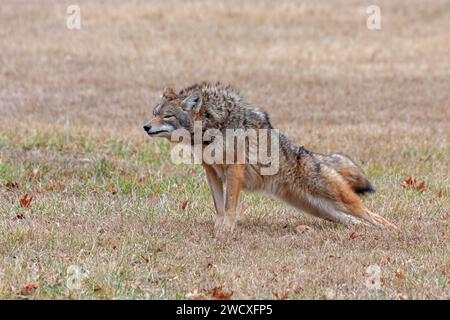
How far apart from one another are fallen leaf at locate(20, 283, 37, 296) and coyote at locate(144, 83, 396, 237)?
2557 mm

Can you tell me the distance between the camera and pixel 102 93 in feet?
67.2

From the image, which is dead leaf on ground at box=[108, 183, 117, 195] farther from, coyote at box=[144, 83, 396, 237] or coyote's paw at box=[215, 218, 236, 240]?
coyote's paw at box=[215, 218, 236, 240]

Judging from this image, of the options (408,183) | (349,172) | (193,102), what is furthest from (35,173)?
(408,183)

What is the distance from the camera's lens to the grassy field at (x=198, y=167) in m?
7.62

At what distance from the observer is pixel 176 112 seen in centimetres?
920

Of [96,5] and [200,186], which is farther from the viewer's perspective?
[96,5]

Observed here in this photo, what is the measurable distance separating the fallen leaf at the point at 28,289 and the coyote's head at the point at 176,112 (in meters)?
2.51

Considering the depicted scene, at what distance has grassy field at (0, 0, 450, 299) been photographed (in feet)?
25.0

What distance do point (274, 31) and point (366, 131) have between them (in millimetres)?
12865

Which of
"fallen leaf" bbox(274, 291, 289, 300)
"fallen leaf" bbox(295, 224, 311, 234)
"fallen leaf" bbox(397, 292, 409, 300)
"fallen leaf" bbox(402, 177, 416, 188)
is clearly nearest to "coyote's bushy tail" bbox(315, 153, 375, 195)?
"fallen leaf" bbox(295, 224, 311, 234)

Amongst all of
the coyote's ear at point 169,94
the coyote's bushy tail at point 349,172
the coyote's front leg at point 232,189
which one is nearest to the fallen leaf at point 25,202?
the coyote's ear at point 169,94

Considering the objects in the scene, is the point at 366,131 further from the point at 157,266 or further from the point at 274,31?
the point at 274,31

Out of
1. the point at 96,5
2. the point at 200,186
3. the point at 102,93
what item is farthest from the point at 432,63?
the point at 200,186

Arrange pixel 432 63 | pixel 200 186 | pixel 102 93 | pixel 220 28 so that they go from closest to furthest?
pixel 200 186 < pixel 102 93 < pixel 432 63 < pixel 220 28
